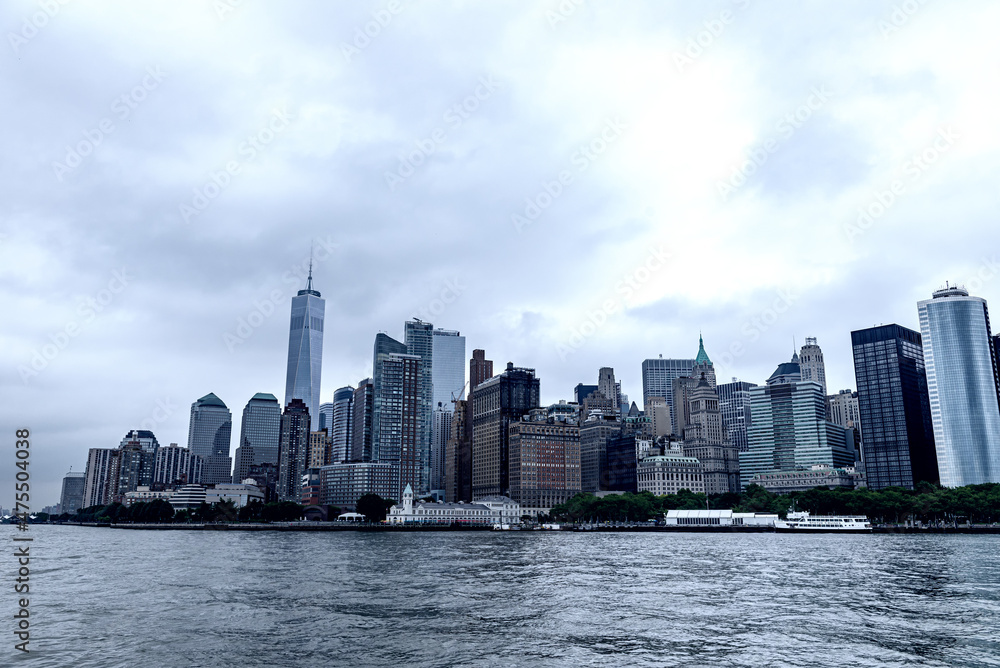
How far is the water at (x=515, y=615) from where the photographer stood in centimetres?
4169

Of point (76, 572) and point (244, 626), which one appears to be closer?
point (244, 626)

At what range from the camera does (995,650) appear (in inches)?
1668

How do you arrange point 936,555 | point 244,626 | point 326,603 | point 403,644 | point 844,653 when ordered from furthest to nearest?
1. point 936,555
2. point 326,603
3. point 244,626
4. point 403,644
5. point 844,653

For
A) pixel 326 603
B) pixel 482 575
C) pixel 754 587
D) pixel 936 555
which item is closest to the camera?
pixel 326 603

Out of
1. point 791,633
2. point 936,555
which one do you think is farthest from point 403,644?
point 936,555

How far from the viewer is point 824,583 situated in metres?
74.2

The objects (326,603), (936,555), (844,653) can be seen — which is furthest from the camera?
(936,555)

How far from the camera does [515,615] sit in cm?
A: 5484

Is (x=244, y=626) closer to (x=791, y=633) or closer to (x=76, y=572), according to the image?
(x=791, y=633)

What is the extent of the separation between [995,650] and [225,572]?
75.5 m

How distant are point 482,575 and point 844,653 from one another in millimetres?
48736

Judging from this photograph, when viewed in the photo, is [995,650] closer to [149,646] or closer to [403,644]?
[403,644]

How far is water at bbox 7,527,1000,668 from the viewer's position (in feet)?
137

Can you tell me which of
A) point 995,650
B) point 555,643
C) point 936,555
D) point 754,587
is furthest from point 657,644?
point 936,555
